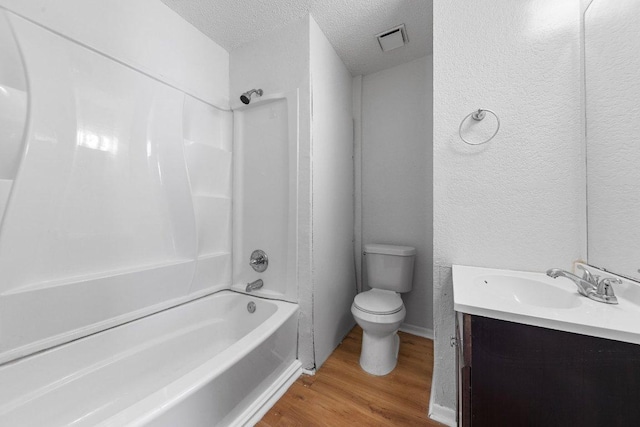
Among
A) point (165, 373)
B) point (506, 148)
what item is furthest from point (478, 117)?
point (165, 373)

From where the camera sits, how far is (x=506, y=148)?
112 centimetres

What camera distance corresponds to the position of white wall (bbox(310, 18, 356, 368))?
159cm

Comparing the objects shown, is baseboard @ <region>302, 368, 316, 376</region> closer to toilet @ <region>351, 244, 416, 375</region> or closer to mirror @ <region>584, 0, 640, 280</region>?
toilet @ <region>351, 244, 416, 375</region>

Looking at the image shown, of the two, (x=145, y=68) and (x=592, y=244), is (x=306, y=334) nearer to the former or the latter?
(x=592, y=244)

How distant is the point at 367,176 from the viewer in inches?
88.3

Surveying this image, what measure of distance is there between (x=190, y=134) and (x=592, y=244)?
2231mm

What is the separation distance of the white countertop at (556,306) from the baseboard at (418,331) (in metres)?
1.17

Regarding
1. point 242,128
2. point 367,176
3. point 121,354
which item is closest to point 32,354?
point 121,354

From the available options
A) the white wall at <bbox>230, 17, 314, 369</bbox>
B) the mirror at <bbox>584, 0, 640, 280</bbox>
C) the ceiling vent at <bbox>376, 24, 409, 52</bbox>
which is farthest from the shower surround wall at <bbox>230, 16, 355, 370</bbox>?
the mirror at <bbox>584, 0, 640, 280</bbox>

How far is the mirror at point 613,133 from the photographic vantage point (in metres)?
0.81

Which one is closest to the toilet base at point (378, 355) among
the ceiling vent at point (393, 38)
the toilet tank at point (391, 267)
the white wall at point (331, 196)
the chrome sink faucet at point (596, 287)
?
the white wall at point (331, 196)

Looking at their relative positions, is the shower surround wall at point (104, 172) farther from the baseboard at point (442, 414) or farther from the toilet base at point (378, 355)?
the baseboard at point (442, 414)

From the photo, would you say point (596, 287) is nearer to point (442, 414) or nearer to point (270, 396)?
point (442, 414)

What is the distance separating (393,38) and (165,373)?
8.72ft
